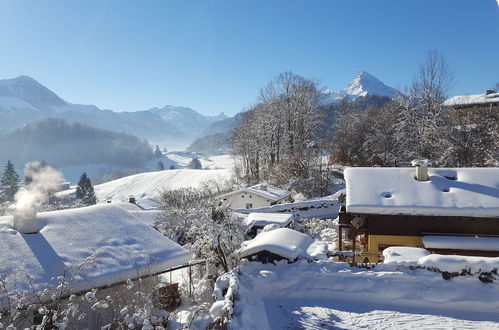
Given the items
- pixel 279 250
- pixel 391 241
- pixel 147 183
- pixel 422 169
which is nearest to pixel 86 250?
pixel 279 250

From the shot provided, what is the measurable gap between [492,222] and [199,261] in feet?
36.9

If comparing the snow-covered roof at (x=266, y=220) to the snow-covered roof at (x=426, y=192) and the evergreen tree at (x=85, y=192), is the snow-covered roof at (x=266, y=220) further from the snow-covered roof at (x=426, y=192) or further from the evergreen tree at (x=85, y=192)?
the evergreen tree at (x=85, y=192)

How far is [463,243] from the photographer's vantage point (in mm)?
13219

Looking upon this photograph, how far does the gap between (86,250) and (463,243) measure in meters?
13.0

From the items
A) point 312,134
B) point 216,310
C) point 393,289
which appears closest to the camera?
point 216,310

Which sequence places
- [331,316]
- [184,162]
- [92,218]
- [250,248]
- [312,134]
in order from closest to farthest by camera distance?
[331,316]
[250,248]
[92,218]
[312,134]
[184,162]

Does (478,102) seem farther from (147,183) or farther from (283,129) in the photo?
(147,183)

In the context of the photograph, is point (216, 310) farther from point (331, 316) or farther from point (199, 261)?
point (199, 261)

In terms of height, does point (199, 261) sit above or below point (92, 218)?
below

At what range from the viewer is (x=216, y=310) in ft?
22.8

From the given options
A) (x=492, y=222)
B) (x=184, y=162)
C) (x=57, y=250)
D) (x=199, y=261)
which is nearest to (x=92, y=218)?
(x=57, y=250)

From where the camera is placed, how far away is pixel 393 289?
326 inches

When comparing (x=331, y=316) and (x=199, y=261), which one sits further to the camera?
(x=199, y=261)

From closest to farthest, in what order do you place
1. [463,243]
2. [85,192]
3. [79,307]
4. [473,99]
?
[79,307] → [463,243] → [473,99] → [85,192]
